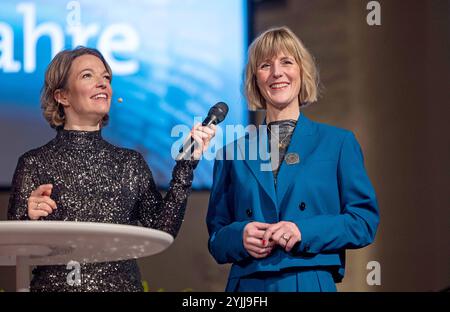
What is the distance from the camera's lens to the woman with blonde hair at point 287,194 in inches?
94.5

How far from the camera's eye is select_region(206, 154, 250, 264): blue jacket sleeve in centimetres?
245

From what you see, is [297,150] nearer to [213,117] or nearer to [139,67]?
[213,117]

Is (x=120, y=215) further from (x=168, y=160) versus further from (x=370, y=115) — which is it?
(x=370, y=115)

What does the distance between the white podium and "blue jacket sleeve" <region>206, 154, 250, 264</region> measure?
29cm

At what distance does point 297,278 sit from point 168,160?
1.03m

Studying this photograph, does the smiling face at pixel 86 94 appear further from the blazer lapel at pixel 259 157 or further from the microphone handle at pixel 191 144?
the blazer lapel at pixel 259 157

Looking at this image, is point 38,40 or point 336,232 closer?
point 336,232

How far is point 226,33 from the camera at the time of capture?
354 centimetres

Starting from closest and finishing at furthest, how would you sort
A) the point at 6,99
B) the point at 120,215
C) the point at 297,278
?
the point at 297,278 → the point at 120,215 → the point at 6,99

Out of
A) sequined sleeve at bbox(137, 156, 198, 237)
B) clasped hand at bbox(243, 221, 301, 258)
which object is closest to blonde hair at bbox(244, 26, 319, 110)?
sequined sleeve at bbox(137, 156, 198, 237)

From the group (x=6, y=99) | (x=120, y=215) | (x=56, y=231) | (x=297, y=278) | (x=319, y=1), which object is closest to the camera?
(x=56, y=231)

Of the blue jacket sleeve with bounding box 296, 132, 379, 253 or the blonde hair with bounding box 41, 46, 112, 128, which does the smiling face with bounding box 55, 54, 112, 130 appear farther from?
the blue jacket sleeve with bounding box 296, 132, 379, 253
